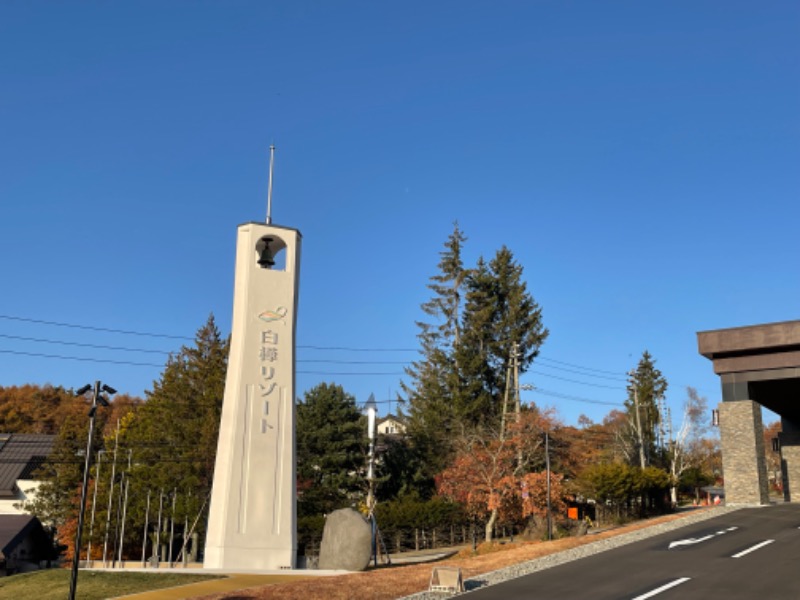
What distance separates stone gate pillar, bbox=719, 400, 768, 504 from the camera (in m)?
32.7

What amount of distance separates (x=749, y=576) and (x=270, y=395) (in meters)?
15.6

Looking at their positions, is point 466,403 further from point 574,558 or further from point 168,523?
point 574,558

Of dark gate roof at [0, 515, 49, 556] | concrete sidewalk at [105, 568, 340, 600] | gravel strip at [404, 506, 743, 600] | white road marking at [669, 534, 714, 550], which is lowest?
dark gate roof at [0, 515, 49, 556]

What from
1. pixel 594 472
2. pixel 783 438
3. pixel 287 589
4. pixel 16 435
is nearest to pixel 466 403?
pixel 594 472

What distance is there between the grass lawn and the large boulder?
4.15 meters

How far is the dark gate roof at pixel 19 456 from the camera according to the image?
5947cm

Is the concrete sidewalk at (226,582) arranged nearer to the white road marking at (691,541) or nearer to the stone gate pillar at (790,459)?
the white road marking at (691,541)

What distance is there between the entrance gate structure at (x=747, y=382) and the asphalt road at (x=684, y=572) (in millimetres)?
9197

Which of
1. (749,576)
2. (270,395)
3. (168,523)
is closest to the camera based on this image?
(749,576)

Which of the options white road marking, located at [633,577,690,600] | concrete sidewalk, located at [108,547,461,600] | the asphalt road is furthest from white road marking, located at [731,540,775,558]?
concrete sidewalk, located at [108,547,461,600]

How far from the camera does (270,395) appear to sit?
24.5m

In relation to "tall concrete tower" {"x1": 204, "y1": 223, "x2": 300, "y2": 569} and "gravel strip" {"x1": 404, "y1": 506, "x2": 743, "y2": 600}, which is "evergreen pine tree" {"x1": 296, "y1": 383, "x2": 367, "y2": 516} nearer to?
"tall concrete tower" {"x1": 204, "y1": 223, "x2": 300, "y2": 569}

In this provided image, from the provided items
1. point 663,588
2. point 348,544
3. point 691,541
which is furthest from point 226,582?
point 691,541

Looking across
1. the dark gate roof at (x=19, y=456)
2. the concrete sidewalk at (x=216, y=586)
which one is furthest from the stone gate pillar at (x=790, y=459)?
the dark gate roof at (x=19, y=456)
